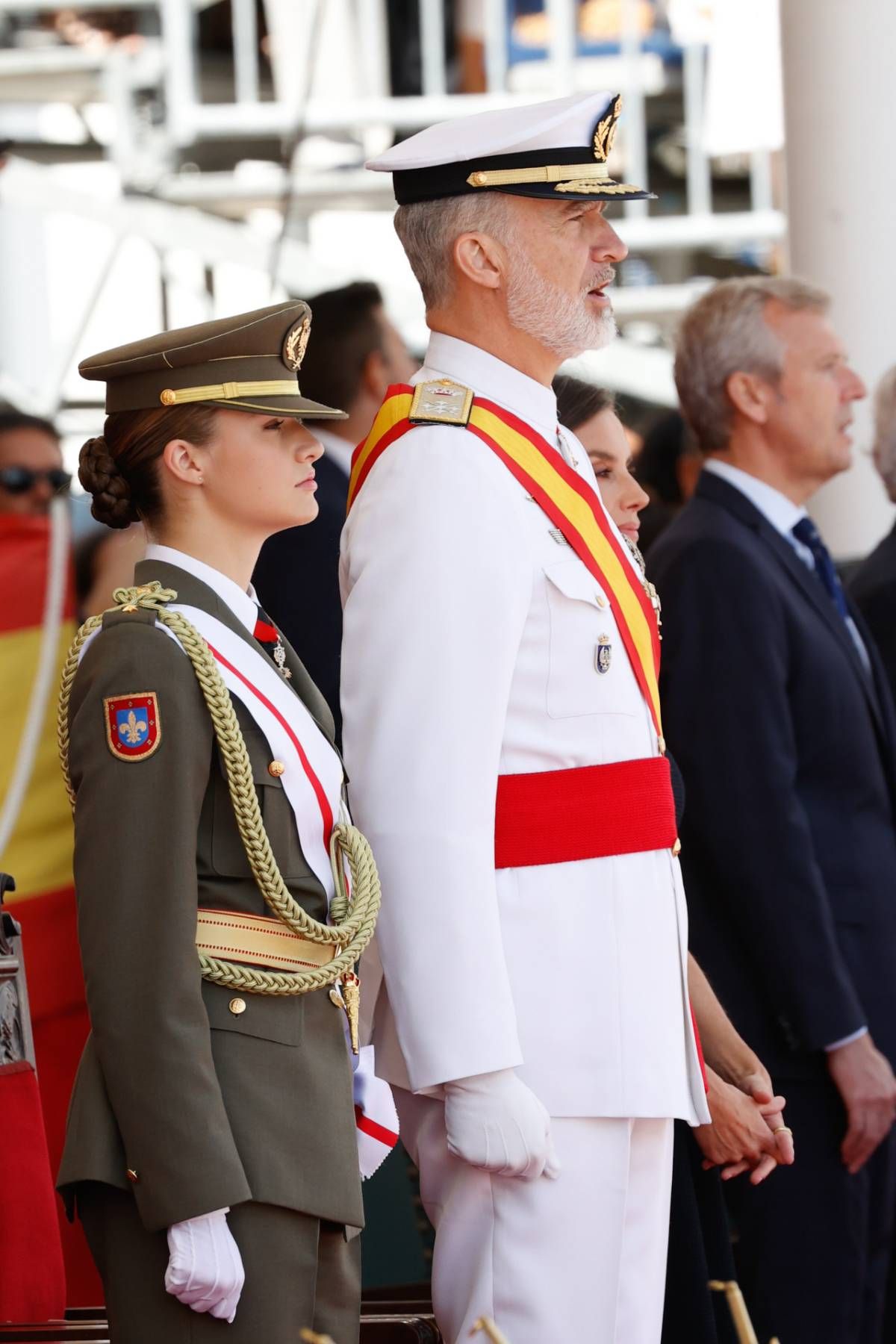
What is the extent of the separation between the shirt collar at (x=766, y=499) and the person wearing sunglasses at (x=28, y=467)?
48.5 inches

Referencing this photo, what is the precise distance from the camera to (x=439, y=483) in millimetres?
2568

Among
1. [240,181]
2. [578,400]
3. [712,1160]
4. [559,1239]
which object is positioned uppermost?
[240,181]

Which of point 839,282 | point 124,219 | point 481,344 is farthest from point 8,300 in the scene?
point 481,344

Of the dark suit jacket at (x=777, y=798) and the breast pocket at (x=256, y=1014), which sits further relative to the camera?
the dark suit jacket at (x=777, y=798)

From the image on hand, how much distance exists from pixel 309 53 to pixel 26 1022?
13.0ft

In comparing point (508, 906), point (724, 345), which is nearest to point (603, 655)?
point (508, 906)

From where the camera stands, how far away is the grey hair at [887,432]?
455 cm

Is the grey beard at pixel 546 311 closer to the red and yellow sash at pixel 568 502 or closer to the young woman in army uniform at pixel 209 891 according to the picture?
the red and yellow sash at pixel 568 502

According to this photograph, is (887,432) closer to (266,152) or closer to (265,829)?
(266,152)

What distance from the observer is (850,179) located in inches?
206

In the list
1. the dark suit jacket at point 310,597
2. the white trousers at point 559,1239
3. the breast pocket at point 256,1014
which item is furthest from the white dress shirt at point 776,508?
the breast pocket at point 256,1014

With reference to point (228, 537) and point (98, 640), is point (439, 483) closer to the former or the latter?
point (228, 537)

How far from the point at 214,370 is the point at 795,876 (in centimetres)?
148

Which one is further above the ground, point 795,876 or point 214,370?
point 214,370
